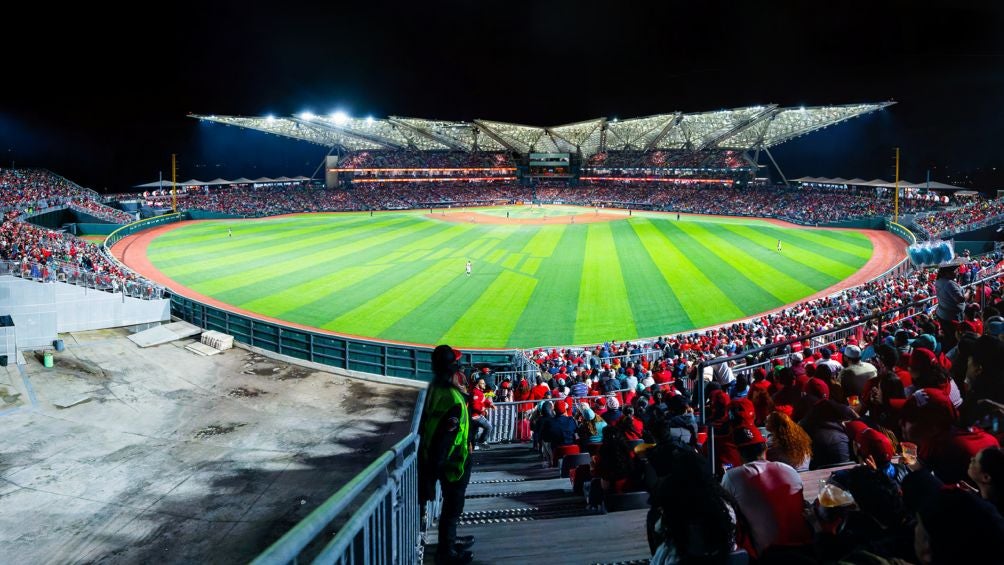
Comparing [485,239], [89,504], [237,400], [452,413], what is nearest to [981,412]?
[452,413]

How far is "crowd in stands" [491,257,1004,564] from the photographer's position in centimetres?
275

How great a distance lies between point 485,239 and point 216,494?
1563 inches

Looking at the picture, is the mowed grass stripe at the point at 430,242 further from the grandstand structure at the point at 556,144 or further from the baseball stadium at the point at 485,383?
the grandstand structure at the point at 556,144

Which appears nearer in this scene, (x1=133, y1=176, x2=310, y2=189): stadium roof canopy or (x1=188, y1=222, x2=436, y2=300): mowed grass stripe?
(x1=188, y1=222, x2=436, y2=300): mowed grass stripe

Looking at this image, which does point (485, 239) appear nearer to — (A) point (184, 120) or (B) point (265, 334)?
(B) point (265, 334)

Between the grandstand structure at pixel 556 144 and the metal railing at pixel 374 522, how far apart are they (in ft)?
236

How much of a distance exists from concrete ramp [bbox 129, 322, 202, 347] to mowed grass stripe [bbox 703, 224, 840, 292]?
2641 centimetres

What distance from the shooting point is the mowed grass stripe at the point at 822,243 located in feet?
124

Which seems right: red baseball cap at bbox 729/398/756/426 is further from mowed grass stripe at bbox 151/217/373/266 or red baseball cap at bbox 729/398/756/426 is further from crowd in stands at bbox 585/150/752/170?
crowd in stands at bbox 585/150/752/170

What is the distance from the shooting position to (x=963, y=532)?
8.05 ft

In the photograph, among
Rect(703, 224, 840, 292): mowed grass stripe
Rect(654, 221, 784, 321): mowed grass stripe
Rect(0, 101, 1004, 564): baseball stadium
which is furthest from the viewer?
Rect(703, 224, 840, 292): mowed grass stripe

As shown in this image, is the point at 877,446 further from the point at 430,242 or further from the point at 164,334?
the point at 430,242

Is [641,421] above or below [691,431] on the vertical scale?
below

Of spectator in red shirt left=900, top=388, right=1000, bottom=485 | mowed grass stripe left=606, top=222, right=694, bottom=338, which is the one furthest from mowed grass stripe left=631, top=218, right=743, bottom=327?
spectator in red shirt left=900, top=388, right=1000, bottom=485
